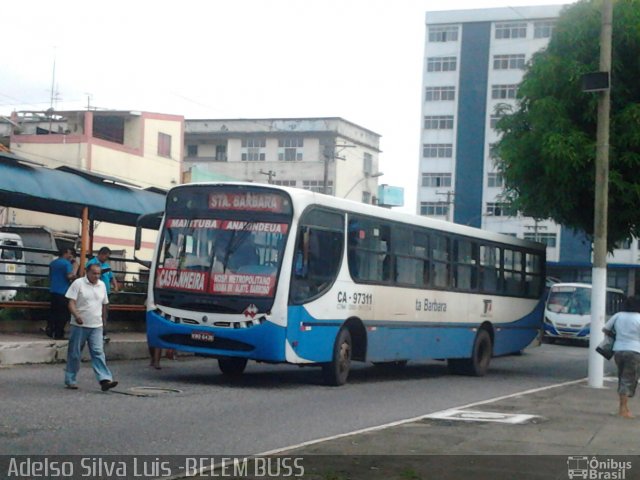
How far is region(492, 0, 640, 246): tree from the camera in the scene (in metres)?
20.7

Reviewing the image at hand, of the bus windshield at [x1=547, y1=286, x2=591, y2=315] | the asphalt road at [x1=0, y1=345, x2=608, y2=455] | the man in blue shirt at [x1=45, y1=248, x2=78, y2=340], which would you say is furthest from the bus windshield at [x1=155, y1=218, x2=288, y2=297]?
the bus windshield at [x1=547, y1=286, x2=591, y2=315]

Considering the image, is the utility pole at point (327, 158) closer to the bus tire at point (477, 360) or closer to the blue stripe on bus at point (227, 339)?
the bus tire at point (477, 360)

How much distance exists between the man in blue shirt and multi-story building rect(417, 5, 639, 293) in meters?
62.4

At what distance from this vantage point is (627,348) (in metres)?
13.4

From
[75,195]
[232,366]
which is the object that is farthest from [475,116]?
[232,366]

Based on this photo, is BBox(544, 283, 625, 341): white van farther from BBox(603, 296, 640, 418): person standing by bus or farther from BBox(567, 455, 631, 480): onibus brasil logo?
BBox(567, 455, 631, 480): onibus brasil logo

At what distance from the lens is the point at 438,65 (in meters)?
84.8

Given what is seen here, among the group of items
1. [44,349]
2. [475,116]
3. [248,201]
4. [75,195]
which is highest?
[475,116]

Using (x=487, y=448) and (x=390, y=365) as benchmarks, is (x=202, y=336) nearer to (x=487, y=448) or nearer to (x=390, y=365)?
(x=487, y=448)

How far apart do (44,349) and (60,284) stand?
145 cm

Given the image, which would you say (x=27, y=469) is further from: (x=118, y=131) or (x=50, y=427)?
(x=118, y=131)

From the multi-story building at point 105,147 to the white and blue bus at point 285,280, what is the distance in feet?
125

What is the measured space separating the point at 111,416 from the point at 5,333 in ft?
29.8

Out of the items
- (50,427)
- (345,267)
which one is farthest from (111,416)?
(345,267)
